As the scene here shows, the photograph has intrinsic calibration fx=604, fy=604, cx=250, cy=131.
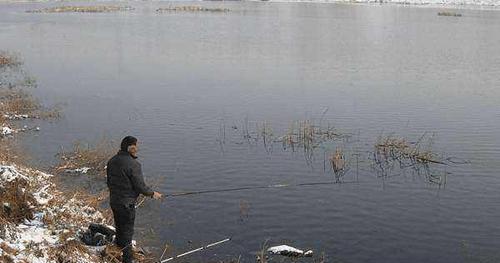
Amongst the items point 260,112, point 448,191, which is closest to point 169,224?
point 448,191

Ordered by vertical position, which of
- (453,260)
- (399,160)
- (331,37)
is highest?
(331,37)

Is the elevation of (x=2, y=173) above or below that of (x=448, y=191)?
above

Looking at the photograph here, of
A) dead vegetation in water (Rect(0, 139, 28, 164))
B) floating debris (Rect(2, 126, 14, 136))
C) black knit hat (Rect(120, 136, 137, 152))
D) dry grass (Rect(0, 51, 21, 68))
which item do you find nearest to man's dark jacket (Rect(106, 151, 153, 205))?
black knit hat (Rect(120, 136, 137, 152))

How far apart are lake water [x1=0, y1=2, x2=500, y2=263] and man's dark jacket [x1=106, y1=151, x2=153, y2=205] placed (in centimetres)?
350

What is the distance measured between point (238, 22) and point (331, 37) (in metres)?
23.1

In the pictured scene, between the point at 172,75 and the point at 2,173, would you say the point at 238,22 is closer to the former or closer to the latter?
the point at 172,75

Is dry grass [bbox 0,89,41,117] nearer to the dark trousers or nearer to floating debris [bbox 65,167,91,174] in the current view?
floating debris [bbox 65,167,91,174]

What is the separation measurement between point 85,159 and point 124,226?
33.0 ft

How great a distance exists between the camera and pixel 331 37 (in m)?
63.3

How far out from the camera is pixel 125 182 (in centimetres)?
1191

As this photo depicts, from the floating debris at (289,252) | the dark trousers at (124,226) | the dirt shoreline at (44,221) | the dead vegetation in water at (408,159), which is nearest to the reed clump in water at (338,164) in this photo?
the dead vegetation in water at (408,159)

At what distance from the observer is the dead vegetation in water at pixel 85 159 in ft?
68.9

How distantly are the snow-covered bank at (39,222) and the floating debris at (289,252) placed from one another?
432 centimetres

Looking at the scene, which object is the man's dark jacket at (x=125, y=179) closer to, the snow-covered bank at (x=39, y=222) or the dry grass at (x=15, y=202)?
the snow-covered bank at (x=39, y=222)
